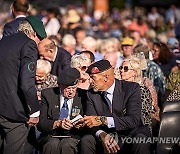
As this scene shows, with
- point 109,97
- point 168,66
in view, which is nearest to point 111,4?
point 168,66

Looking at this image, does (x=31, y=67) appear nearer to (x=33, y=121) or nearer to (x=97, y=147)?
(x=33, y=121)

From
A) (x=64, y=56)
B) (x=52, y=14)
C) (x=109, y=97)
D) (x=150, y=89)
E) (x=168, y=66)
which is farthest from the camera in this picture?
(x=52, y=14)

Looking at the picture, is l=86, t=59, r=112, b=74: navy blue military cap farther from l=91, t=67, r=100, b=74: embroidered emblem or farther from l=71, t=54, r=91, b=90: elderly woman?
l=71, t=54, r=91, b=90: elderly woman

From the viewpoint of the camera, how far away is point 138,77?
860 centimetres

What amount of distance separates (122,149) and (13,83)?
57.7 inches

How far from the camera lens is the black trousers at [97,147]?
280 inches

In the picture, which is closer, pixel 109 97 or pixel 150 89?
pixel 109 97

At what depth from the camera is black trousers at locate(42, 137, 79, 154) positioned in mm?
7453

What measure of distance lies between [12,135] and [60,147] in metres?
0.61

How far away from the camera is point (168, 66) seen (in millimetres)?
11344

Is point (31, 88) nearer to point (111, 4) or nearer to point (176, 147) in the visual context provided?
point (176, 147)

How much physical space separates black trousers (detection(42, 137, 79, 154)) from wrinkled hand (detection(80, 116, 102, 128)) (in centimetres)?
39

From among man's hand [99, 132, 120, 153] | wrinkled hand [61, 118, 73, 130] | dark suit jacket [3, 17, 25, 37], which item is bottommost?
man's hand [99, 132, 120, 153]

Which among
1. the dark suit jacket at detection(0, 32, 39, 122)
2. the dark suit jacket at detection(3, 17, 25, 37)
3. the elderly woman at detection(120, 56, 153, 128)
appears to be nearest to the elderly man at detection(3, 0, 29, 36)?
the dark suit jacket at detection(3, 17, 25, 37)
